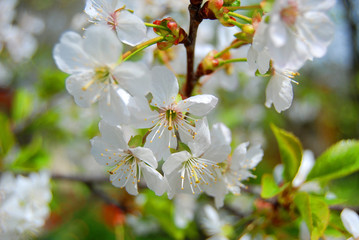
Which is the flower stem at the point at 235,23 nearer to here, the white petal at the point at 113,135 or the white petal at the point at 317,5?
the white petal at the point at 317,5

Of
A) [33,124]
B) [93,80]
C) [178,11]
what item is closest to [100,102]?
[93,80]

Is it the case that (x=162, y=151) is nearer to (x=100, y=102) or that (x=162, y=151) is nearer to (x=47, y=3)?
(x=100, y=102)

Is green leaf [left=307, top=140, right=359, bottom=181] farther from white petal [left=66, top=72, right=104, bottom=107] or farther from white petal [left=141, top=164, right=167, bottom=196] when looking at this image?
white petal [left=66, top=72, right=104, bottom=107]

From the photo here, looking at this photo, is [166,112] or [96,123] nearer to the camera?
[166,112]

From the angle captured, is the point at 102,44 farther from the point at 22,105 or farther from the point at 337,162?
the point at 22,105

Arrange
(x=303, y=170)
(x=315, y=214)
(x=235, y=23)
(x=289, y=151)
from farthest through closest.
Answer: (x=303, y=170) → (x=289, y=151) → (x=315, y=214) → (x=235, y=23)

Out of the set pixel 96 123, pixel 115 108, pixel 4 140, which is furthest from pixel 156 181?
pixel 96 123
